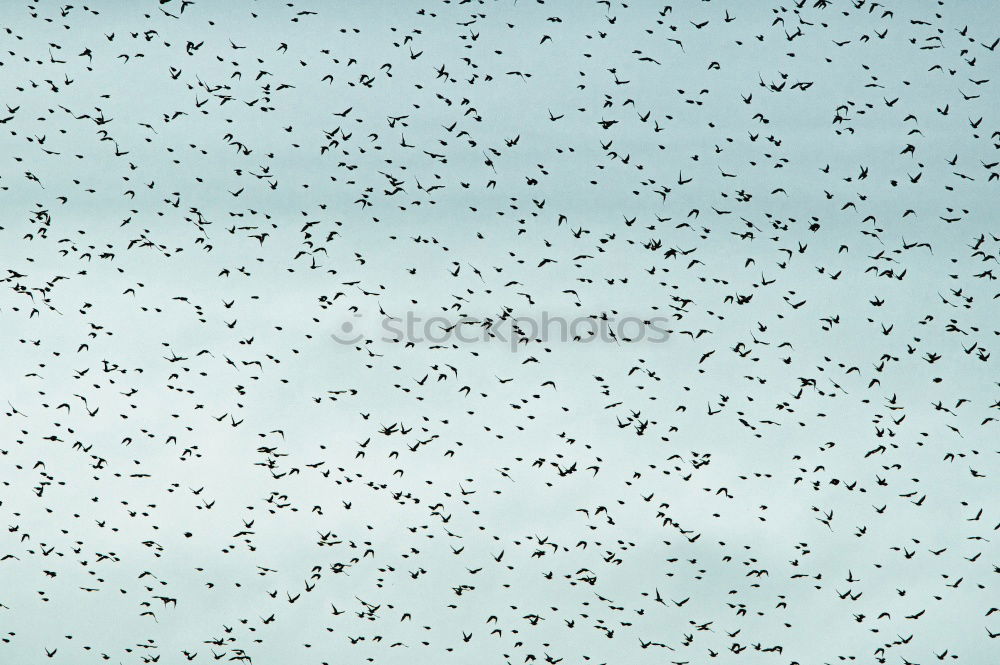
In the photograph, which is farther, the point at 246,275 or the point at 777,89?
the point at 246,275

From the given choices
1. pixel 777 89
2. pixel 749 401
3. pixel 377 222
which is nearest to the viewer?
pixel 777 89

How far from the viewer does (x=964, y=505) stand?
148 ft

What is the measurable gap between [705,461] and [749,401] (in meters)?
2.85

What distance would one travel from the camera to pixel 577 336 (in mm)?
47469

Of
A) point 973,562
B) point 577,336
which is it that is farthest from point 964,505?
point 577,336

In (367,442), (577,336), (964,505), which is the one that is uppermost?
(577,336)

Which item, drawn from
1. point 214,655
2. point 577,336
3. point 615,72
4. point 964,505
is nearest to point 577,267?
point 577,336

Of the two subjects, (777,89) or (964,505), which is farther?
(964,505)

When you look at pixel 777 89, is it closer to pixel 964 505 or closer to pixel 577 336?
pixel 577 336

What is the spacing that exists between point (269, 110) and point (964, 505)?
25.9 metres

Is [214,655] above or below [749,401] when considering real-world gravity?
below

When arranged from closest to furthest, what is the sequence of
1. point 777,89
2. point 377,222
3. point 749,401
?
1. point 777,89
2. point 377,222
3. point 749,401

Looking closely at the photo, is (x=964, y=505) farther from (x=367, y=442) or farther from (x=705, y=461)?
(x=367, y=442)

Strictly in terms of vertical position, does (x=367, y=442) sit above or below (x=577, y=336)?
below
